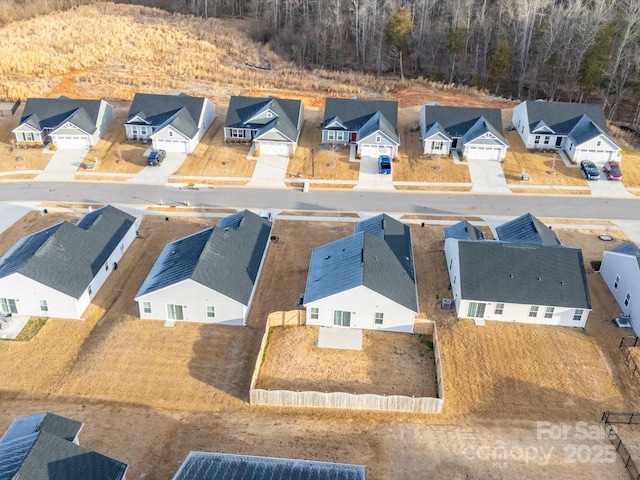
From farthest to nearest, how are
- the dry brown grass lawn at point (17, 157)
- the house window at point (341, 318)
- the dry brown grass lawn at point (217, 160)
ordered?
A: 1. the dry brown grass lawn at point (17, 157)
2. the dry brown grass lawn at point (217, 160)
3. the house window at point (341, 318)

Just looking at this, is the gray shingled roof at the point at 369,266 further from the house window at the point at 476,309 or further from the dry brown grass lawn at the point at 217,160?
the dry brown grass lawn at the point at 217,160

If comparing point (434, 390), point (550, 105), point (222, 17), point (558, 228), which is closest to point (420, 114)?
point (550, 105)

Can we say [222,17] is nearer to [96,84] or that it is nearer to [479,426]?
[96,84]

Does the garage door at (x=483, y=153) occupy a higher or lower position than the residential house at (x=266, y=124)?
lower

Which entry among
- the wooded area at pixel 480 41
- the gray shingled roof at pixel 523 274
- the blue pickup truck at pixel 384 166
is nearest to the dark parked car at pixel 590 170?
the blue pickup truck at pixel 384 166

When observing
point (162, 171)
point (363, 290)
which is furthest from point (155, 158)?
point (363, 290)
